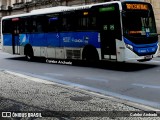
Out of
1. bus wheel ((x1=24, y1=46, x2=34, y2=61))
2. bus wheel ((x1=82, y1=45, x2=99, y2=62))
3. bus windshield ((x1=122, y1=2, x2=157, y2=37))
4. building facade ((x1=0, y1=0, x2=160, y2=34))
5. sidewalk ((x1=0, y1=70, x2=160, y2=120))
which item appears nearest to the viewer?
sidewalk ((x1=0, y1=70, x2=160, y2=120))

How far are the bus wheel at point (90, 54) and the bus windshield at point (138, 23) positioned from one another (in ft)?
7.20

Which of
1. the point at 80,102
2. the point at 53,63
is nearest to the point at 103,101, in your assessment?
the point at 80,102

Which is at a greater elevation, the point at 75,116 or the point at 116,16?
the point at 116,16

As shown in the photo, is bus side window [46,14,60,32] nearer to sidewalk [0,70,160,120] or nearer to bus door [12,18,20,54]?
bus door [12,18,20,54]

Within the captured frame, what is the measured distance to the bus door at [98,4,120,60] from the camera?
49.5 feet

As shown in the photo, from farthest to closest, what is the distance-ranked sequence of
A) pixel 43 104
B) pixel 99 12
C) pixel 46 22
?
pixel 46 22 < pixel 99 12 < pixel 43 104

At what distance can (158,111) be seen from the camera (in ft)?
24.9

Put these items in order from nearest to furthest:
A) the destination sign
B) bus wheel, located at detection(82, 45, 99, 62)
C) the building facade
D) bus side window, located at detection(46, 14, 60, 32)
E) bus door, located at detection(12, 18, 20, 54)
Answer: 1. the destination sign
2. bus wheel, located at detection(82, 45, 99, 62)
3. bus side window, located at detection(46, 14, 60, 32)
4. bus door, located at detection(12, 18, 20, 54)
5. the building facade

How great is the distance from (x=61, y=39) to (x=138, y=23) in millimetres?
4814

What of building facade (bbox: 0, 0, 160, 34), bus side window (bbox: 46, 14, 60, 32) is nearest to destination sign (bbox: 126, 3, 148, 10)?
bus side window (bbox: 46, 14, 60, 32)

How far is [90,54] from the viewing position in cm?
1684

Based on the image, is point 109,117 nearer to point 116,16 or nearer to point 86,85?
point 86,85

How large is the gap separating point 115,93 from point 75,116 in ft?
10.5

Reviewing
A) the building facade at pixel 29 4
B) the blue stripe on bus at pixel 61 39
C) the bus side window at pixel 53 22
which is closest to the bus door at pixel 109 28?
the blue stripe on bus at pixel 61 39
